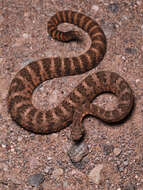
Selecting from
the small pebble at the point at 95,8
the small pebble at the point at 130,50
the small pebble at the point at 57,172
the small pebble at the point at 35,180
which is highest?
the small pebble at the point at 95,8

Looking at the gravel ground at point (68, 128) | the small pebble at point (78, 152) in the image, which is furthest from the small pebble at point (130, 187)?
the small pebble at point (78, 152)

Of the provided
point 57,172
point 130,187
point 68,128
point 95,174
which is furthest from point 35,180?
point 130,187

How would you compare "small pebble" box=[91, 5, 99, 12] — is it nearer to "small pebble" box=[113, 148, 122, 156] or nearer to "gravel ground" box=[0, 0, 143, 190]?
"gravel ground" box=[0, 0, 143, 190]

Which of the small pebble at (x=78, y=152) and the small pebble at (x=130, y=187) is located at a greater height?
the small pebble at (x=78, y=152)

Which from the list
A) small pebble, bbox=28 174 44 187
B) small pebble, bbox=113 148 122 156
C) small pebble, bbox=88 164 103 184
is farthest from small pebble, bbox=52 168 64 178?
small pebble, bbox=113 148 122 156

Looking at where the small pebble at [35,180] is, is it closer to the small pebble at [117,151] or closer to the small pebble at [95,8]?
the small pebble at [117,151]

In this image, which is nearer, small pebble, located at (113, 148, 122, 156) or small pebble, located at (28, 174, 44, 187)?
small pebble, located at (28, 174, 44, 187)

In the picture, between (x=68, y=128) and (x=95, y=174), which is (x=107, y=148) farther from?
(x=68, y=128)
